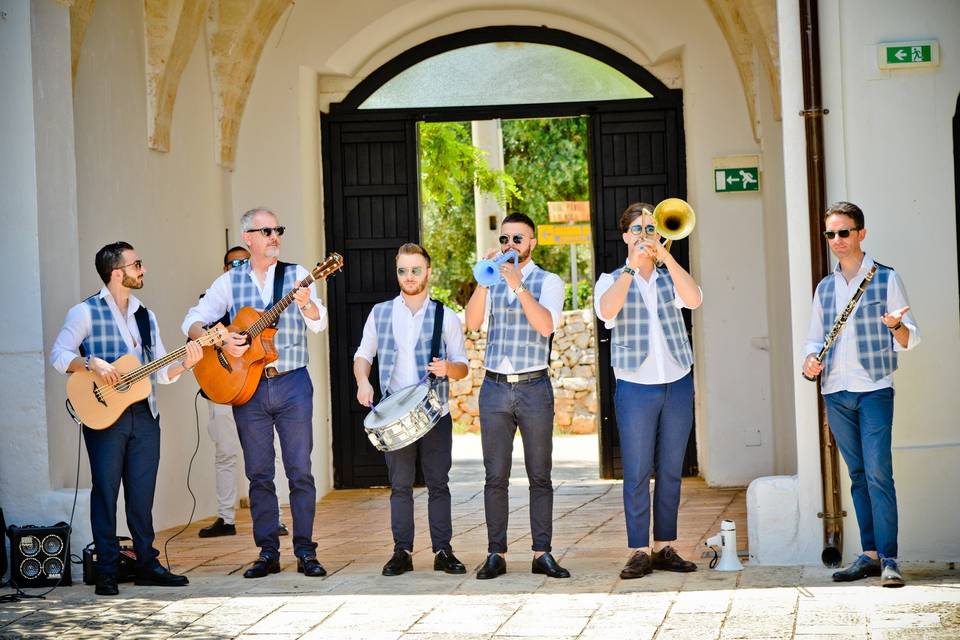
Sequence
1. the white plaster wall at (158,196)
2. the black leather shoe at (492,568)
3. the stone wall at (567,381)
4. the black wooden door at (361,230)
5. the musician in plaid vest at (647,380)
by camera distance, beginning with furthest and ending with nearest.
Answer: the stone wall at (567,381), the black wooden door at (361,230), the white plaster wall at (158,196), the black leather shoe at (492,568), the musician in plaid vest at (647,380)

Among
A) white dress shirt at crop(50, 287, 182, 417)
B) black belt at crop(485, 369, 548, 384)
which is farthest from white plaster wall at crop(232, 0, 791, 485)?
black belt at crop(485, 369, 548, 384)

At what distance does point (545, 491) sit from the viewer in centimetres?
688

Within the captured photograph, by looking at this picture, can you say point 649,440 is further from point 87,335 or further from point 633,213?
point 87,335

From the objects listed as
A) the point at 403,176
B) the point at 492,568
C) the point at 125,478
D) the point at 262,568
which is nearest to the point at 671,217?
the point at 492,568

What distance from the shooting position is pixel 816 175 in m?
6.84

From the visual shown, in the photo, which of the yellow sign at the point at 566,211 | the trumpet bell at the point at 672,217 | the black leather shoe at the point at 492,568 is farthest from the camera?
the yellow sign at the point at 566,211

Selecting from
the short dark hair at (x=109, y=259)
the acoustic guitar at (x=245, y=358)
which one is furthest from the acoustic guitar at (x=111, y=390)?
the short dark hair at (x=109, y=259)

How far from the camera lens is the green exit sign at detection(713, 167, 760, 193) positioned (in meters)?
11.0

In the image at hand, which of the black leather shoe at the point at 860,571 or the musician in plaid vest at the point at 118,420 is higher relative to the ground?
the musician in plaid vest at the point at 118,420

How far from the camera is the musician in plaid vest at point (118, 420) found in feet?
22.7

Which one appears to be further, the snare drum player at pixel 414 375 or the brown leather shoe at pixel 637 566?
the snare drum player at pixel 414 375

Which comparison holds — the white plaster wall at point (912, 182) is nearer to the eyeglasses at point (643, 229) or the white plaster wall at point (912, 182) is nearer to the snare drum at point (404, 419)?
the eyeglasses at point (643, 229)

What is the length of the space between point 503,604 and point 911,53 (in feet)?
11.0

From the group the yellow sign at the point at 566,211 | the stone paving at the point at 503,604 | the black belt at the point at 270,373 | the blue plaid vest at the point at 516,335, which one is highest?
the yellow sign at the point at 566,211
